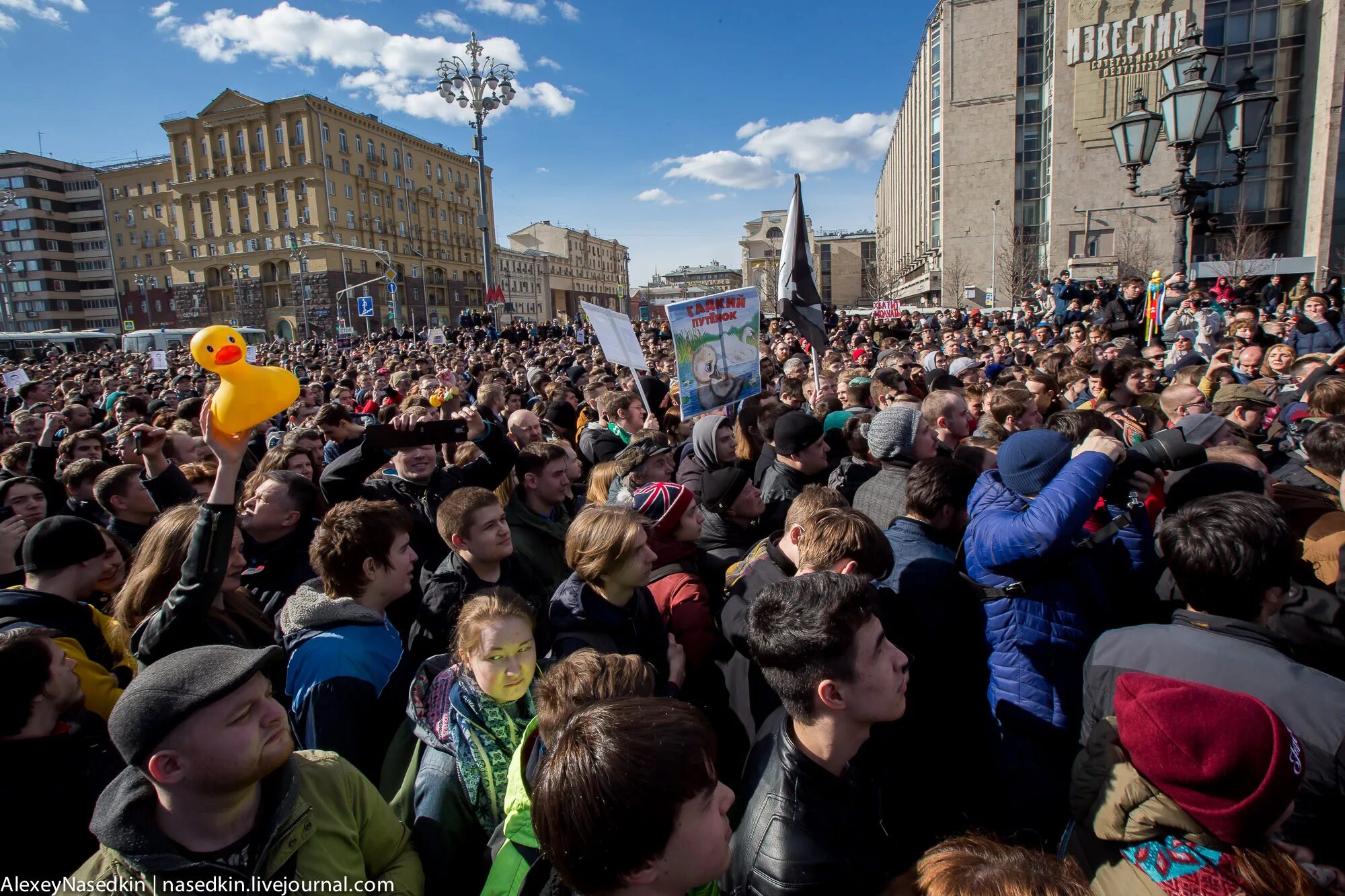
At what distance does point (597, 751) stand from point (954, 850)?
76cm

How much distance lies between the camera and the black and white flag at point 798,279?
8.12 metres

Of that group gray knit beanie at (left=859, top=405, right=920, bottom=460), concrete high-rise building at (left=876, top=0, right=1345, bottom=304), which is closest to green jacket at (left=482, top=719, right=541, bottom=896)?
Answer: gray knit beanie at (left=859, top=405, right=920, bottom=460)

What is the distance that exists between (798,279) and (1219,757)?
757 centimetres

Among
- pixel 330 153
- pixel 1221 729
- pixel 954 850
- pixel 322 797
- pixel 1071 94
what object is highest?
pixel 330 153

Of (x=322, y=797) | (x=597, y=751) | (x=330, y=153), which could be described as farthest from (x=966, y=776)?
(x=330, y=153)

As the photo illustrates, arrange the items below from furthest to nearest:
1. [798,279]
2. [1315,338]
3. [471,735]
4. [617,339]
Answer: [798,279], [1315,338], [617,339], [471,735]

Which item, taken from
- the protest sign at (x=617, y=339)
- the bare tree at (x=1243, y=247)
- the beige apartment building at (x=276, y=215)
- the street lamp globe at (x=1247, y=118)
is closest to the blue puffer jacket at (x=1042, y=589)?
the protest sign at (x=617, y=339)

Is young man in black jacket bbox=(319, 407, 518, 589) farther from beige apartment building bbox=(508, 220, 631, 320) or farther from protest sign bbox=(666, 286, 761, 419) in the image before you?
beige apartment building bbox=(508, 220, 631, 320)

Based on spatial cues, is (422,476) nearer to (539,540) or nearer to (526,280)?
(539,540)

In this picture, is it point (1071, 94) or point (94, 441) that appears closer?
point (94, 441)

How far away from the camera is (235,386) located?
2.20m

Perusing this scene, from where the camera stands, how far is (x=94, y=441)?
585cm

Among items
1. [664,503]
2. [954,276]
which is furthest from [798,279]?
[954,276]

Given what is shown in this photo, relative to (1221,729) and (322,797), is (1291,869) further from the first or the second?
(322,797)
